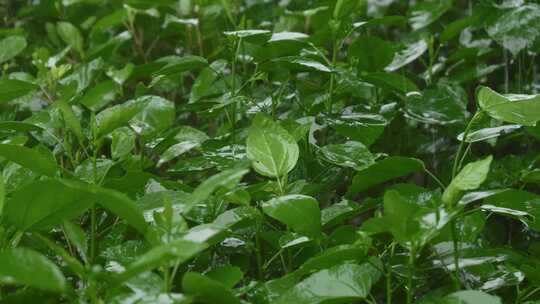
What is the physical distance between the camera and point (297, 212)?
2.76 ft

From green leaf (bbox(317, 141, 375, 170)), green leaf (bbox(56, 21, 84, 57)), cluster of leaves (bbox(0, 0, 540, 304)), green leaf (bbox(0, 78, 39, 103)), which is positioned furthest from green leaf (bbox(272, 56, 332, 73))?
green leaf (bbox(56, 21, 84, 57))

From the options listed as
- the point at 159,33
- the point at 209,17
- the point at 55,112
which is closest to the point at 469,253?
the point at 55,112

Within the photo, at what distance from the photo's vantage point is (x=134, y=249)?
35.3 inches

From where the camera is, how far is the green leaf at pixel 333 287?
0.76m

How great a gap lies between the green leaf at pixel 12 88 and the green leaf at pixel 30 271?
46cm

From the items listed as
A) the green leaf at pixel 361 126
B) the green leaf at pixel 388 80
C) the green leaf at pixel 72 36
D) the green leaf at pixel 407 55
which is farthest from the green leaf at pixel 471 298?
the green leaf at pixel 72 36

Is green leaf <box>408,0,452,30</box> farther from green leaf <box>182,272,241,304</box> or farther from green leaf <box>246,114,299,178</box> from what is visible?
A: green leaf <box>182,272,241,304</box>

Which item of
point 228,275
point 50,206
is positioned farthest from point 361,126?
point 50,206

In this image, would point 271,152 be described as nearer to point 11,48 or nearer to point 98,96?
point 98,96

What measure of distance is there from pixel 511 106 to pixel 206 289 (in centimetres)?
41

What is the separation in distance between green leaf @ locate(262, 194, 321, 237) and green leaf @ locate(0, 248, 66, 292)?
0.24 m

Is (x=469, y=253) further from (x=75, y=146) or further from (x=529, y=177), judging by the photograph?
(x=75, y=146)

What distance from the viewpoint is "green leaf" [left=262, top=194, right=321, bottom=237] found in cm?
83

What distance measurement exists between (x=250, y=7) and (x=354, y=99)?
49 centimetres
